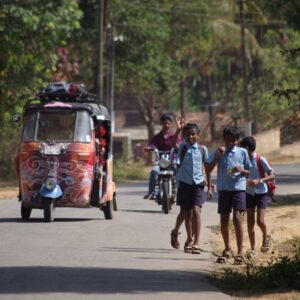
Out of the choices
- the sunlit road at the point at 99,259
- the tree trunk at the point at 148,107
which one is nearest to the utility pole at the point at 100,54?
the tree trunk at the point at 148,107

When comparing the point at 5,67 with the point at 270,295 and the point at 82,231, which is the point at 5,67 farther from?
the point at 270,295

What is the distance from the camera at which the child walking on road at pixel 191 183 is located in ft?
48.2

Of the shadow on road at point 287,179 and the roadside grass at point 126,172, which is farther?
the roadside grass at point 126,172

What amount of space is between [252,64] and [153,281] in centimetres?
5697

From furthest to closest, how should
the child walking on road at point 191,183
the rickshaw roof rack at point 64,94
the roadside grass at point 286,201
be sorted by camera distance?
the roadside grass at point 286,201, the rickshaw roof rack at point 64,94, the child walking on road at point 191,183

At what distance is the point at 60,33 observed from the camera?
34812mm

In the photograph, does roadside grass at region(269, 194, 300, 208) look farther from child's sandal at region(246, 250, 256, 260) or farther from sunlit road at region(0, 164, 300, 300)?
child's sandal at region(246, 250, 256, 260)

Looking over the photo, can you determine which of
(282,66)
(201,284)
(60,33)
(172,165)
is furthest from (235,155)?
(282,66)

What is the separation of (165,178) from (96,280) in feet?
32.1

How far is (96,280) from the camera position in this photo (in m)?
11.7

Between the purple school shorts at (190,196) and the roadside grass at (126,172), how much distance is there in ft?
76.9

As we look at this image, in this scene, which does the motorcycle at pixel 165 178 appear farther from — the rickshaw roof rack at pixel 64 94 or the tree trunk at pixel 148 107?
the tree trunk at pixel 148 107

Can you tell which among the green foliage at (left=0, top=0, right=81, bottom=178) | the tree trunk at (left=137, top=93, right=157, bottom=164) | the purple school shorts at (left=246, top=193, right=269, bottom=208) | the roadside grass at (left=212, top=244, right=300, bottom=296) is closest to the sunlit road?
the roadside grass at (left=212, top=244, right=300, bottom=296)

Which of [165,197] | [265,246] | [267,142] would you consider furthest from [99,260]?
[267,142]
